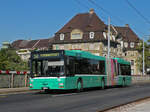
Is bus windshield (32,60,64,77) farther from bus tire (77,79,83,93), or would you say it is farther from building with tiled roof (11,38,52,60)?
building with tiled roof (11,38,52,60)

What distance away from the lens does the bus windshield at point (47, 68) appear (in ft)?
63.7

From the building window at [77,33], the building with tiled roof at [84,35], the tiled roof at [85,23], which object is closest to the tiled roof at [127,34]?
the building with tiled roof at [84,35]

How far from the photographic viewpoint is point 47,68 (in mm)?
19641

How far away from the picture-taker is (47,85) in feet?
63.9

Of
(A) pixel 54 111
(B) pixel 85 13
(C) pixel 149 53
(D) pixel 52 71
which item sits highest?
(B) pixel 85 13

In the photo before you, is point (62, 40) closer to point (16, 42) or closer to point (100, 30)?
point (100, 30)

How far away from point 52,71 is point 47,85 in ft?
2.92

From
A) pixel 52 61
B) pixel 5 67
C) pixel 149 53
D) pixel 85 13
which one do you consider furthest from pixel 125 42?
pixel 52 61

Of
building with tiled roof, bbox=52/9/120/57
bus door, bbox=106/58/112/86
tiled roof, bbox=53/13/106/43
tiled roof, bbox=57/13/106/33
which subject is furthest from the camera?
tiled roof, bbox=57/13/106/33

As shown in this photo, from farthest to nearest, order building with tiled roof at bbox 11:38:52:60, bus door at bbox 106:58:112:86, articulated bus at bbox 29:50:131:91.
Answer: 1. building with tiled roof at bbox 11:38:52:60
2. bus door at bbox 106:58:112:86
3. articulated bus at bbox 29:50:131:91

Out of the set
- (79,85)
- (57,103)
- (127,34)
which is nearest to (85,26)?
(127,34)

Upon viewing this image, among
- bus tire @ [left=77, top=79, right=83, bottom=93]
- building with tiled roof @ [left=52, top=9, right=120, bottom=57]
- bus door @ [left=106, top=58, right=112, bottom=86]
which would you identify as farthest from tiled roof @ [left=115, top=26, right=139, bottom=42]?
bus tire @ [left=77, top=79, right=83, bottom=93]

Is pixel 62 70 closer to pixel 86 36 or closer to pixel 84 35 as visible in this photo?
pixel 86 36

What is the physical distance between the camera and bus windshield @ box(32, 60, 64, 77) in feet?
63.7
